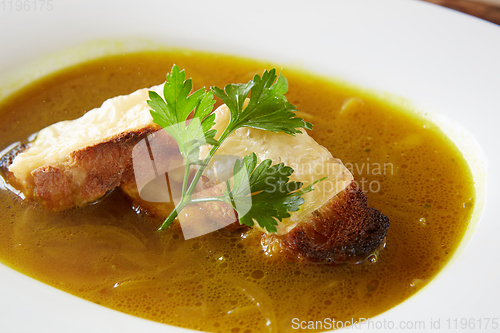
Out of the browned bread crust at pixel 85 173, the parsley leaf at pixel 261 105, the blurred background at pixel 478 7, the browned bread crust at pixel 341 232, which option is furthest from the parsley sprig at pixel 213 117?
the blurred background at pixel 478 7

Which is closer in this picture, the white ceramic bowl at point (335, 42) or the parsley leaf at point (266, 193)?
the parsley leaf at point (266, 193)

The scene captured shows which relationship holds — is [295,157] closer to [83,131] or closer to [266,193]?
[266,193]

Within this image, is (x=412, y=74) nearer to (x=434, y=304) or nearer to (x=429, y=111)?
(x=429, y=111)

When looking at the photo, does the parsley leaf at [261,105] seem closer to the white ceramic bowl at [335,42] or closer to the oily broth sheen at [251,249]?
the oily broth sheen at [251,249]

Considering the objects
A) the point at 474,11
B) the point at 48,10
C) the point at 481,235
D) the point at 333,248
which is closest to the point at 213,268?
the point at 333,248

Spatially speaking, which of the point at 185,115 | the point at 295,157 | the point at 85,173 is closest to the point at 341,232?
the point at 295,157

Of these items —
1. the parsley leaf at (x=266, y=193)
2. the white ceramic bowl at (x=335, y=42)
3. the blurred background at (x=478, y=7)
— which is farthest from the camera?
the blurred background at (x=478, y=7)

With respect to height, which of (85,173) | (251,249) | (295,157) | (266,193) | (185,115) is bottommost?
(251,249)

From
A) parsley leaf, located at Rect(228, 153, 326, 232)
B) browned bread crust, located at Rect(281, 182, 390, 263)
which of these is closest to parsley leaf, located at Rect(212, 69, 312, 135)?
parsley leaf, located at Rect(228, 153, 326, 232)

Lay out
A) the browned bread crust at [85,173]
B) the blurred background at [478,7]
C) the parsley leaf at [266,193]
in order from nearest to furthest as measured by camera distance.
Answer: the parsley leaf at [266,193]
the browned bread crust at [85,173]
the blurred background at [478,7]
